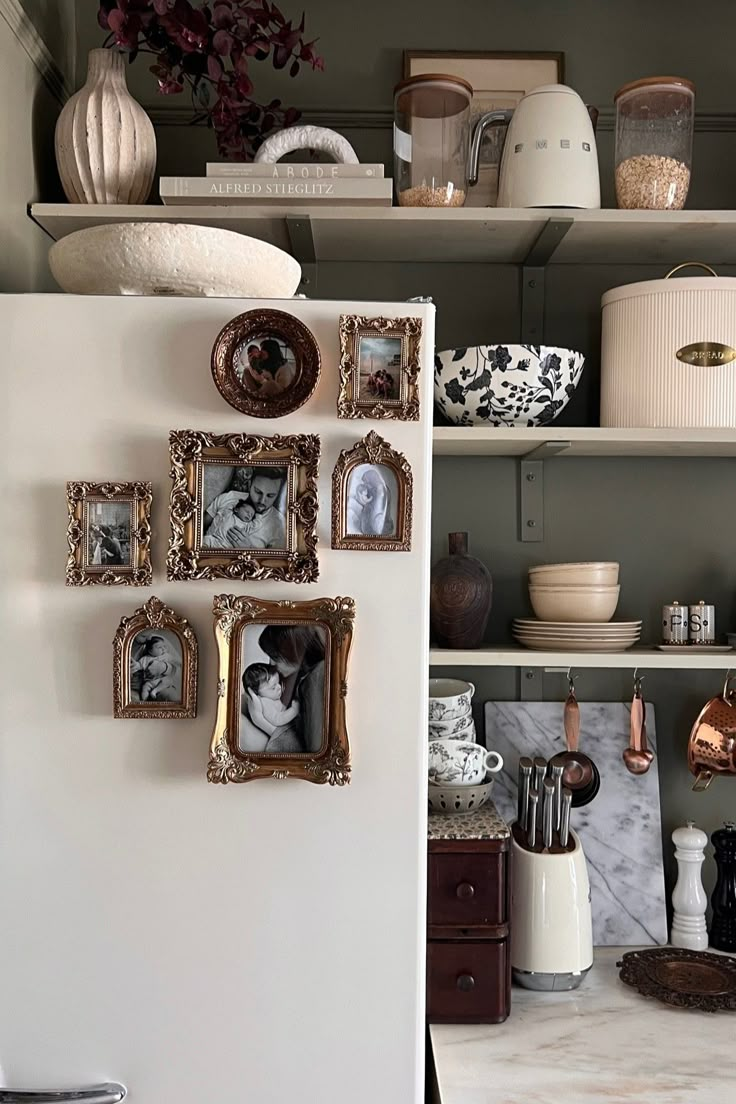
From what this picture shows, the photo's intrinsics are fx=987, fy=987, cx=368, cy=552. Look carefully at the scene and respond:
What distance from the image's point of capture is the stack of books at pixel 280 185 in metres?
1.48

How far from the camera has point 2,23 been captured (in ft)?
4.68

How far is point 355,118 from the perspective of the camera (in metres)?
1.78

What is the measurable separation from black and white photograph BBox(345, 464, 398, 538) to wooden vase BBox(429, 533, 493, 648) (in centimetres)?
51

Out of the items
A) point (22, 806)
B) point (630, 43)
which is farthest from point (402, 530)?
point (630, 43)

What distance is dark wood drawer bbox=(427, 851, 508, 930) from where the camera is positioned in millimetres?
1425

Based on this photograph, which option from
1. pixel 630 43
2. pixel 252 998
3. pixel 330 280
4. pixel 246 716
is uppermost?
pixel 630 43

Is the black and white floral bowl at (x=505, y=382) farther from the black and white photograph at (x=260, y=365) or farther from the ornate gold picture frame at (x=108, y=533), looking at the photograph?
the ornate gold picture frame at (x=108, y=533)

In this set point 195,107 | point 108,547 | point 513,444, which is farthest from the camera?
point 195,107

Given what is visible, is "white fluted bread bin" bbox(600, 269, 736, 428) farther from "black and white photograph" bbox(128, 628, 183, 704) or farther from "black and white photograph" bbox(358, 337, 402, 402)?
"black and white photograph" bbox(128, 628, 183, 704)

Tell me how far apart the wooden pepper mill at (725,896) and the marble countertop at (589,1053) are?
9.2 inches

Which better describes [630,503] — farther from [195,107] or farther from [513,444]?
[195,107]

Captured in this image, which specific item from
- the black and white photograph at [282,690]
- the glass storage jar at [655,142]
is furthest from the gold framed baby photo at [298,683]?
the glass storage jar at [655,142]

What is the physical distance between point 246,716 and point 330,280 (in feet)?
3.23

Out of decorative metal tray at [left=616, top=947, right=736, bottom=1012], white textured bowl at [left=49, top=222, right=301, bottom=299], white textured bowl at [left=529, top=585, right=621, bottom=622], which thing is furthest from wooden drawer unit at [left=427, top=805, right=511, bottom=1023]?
white textured bowl at [left=49, top=222, right=301, bottom=299]
